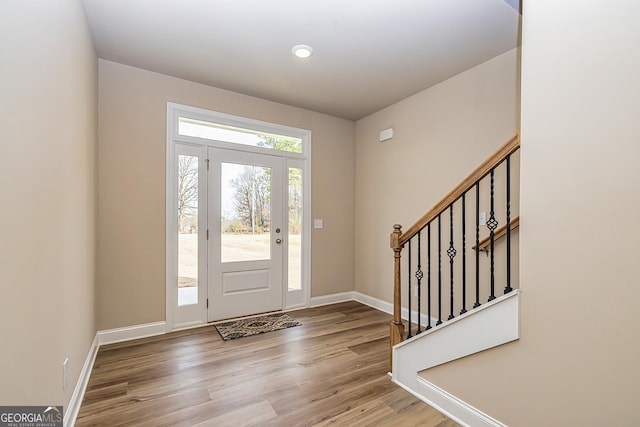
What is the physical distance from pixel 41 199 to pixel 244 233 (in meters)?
2.39

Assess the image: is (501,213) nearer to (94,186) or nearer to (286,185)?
(286,185)

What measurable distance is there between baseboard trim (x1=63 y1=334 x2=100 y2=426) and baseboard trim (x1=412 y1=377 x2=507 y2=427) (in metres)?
2.09

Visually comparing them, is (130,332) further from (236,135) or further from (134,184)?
(236,135)

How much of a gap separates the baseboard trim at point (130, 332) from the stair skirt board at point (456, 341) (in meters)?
2.36

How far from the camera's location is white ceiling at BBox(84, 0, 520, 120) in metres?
2.18

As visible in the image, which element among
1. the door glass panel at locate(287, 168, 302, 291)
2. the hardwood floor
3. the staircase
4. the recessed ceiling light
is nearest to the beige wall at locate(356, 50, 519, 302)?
the staircase

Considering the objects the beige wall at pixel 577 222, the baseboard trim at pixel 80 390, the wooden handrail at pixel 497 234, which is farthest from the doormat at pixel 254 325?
the beige wall at pixel 577 222

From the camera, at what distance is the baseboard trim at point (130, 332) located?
2.89 m

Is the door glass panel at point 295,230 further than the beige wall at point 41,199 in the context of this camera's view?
Yes

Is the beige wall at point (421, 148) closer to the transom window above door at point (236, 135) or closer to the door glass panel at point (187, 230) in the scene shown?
the transom window above door at point (236, 135)

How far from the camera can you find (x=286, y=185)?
3990mm

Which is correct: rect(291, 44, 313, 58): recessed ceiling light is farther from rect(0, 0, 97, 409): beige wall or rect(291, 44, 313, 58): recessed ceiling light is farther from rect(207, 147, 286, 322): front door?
rect(0, 0, 97, 409): beige wall

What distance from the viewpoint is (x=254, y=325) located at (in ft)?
11.1

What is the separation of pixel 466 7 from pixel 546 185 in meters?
1.48
